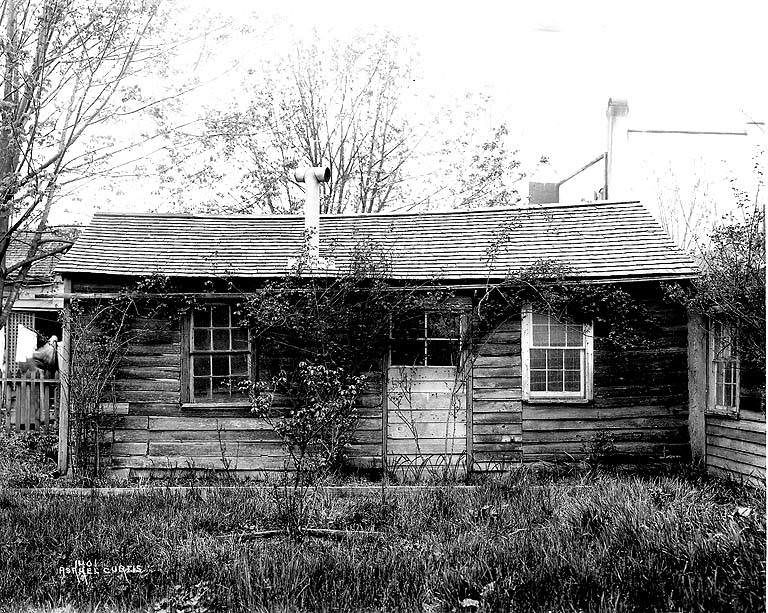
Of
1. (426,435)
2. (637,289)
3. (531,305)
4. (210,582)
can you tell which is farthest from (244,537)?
(637,289)

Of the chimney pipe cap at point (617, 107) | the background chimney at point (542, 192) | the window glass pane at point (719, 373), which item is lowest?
the window glass pane at point (719, 373)

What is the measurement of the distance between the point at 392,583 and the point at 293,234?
8.86 metres

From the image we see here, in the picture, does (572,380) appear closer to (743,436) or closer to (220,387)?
(743,436)

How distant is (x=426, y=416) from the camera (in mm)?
13344

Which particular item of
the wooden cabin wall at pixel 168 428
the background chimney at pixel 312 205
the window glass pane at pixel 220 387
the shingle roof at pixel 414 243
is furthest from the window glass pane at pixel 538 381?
the window glass pane at pixel 220 387

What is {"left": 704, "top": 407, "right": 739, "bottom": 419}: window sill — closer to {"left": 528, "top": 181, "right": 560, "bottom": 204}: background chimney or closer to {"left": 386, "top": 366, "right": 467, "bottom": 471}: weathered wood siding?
{"left": 386, "top": 366, "right": 467, "bottom": 471}: weathered wood siding

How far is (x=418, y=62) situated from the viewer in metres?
26.9

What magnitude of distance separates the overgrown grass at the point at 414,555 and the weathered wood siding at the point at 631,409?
3.45 metres

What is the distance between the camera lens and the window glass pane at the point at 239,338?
13.4 meters

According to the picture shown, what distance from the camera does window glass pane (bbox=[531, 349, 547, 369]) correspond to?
1346 centimetres

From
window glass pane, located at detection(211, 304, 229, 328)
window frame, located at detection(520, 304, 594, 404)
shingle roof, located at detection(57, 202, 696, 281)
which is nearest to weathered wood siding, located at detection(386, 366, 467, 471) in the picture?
window frame, located at detection(520, 304, 594, 404)

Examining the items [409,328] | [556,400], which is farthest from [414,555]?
[556,400]

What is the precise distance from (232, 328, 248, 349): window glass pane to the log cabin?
0.05ft

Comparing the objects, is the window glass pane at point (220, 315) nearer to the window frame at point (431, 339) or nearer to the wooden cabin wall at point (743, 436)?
the window frame at point (431, 339)
